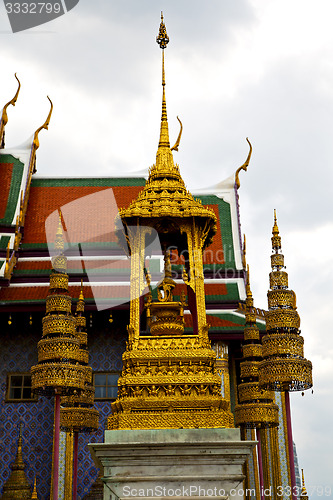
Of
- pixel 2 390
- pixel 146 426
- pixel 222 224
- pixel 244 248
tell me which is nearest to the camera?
pixel 146 426

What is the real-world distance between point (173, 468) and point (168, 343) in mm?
1580

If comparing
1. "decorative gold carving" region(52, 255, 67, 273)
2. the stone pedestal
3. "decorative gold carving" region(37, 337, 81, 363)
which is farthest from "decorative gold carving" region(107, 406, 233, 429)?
"decorative gold carving" region(52, 255, 67, 273)

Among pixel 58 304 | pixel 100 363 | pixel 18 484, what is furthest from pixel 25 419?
pixel 58 304

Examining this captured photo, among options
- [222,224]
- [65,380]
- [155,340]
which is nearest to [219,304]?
[222,224]

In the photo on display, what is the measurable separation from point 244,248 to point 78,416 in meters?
9.48

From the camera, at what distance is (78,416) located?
12.9 m

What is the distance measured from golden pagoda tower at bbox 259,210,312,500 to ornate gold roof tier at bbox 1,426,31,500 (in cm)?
729

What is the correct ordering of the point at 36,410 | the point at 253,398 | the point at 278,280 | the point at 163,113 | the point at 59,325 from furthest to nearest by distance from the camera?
1. the point at 36,410
2. the point at 253,398
3. the point at 59,325
4. the point at 278,280
5. the point at 163,113

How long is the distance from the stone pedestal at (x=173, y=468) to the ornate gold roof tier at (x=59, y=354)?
404 cm

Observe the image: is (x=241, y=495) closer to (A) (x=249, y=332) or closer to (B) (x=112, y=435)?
(B) (x=112, y=435)

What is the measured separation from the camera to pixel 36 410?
59.8ft

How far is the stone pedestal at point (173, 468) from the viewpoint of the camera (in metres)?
7.06

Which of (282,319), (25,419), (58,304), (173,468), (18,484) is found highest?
(25,419)

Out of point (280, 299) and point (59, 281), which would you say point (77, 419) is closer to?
point (59, 281)
